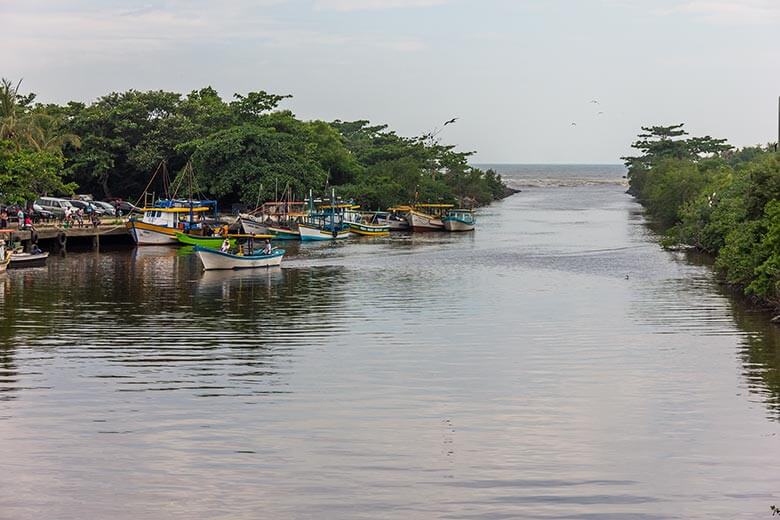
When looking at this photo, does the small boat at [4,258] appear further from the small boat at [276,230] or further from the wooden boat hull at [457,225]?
the wooden boat hull at [457,225]

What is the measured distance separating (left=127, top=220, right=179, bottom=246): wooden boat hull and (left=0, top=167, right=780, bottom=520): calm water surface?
22.1 meters

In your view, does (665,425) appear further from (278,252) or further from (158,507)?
(278,252)

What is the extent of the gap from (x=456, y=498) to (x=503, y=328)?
59.3ft

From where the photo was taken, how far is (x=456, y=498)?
17906 mm

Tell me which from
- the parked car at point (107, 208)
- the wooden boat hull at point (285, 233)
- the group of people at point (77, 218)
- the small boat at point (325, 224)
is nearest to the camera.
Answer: the group of people at point (77, 218)

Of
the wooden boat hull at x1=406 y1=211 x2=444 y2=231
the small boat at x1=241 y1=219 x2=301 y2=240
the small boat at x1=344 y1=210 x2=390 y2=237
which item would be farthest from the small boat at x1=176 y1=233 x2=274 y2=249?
the wooden boat hull at x1=406 y1=211 x2=444 y2=231

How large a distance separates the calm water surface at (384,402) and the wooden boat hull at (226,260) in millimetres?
5855

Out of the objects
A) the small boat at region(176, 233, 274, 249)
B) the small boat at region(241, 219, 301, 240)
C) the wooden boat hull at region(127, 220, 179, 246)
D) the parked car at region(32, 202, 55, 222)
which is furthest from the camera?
the small boat at region(241, 219, 301, 240)

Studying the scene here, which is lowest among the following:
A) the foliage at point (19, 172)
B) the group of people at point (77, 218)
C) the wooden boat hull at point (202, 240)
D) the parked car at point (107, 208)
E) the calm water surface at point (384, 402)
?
the calm water surface at point (384, 402)

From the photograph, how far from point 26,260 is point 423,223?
42.5m

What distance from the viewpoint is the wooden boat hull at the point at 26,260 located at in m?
53.3

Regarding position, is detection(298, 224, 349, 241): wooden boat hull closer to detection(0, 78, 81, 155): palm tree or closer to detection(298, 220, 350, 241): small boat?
detection(298, 220, 350, 241): small boat

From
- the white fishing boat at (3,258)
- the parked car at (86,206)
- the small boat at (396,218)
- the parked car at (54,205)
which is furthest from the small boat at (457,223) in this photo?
the white fishing boat at (3,258)

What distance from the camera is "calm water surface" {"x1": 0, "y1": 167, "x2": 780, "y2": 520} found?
18125 millimetres
